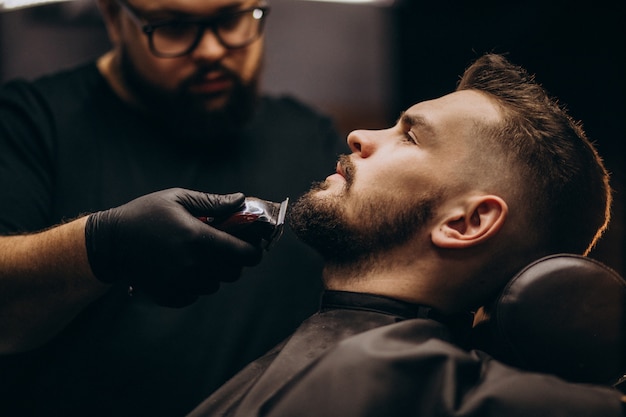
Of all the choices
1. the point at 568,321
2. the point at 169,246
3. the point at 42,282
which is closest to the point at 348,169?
the point at 169,246

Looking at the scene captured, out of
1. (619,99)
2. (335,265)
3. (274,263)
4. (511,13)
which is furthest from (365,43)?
(335,265)

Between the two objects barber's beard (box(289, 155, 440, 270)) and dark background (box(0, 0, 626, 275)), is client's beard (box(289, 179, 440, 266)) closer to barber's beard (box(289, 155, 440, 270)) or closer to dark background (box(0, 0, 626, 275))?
barber's beard (box(289, 155, 440, 270))

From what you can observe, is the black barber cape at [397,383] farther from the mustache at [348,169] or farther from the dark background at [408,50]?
the dark background at [408,50]

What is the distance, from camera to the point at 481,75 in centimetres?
182

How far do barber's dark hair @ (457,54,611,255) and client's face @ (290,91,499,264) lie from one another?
9 centimetres

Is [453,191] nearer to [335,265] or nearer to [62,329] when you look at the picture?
[335,265]

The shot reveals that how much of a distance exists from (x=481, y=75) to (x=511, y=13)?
0.83 meters

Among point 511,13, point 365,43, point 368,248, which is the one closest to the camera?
point 368,248

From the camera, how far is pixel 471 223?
1653 millimetres

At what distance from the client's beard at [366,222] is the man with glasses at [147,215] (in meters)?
0.16

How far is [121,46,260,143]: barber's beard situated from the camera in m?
2.16

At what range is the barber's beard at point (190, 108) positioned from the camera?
7.09 feet

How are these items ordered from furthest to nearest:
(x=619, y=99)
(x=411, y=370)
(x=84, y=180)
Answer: (x=619, y=99) → (x=84, y=180) → (x=411, y=370)

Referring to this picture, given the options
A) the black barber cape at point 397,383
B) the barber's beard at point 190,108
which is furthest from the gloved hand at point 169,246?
the barber's beard at point 190,108
